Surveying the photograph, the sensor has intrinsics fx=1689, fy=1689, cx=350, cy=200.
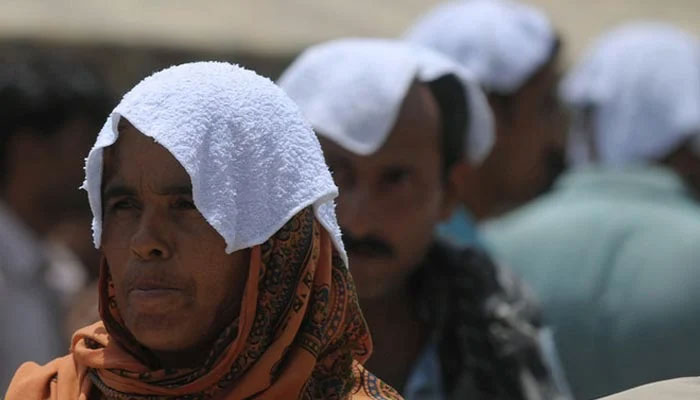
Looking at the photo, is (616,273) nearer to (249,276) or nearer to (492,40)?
(492,40)

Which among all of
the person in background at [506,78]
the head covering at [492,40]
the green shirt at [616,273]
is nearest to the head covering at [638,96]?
the person in background at [506,78]

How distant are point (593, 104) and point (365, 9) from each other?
368 centimetres

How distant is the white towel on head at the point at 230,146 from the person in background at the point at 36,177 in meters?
2.61

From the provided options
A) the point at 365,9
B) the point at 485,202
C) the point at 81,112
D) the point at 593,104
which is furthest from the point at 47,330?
the point at 365,9

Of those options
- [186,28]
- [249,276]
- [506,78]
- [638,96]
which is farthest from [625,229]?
[186,28]

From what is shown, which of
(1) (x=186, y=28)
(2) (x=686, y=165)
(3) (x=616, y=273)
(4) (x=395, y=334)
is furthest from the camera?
(1) (x=186, y=28)

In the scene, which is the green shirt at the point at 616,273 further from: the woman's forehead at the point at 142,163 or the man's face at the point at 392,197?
the woman's forehead at the point at 142,163

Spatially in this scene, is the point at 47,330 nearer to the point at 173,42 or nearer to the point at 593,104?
the point at 593,104

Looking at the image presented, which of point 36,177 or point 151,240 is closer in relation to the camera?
point 151,240

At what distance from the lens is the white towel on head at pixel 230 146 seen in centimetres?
276

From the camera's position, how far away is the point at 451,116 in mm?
4523

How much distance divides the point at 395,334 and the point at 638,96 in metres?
2.02

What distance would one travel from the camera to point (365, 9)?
9570 mm

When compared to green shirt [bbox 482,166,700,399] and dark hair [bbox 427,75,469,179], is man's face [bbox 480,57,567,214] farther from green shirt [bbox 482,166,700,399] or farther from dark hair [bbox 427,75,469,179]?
dark hair [bbox 427,75,469,179]
